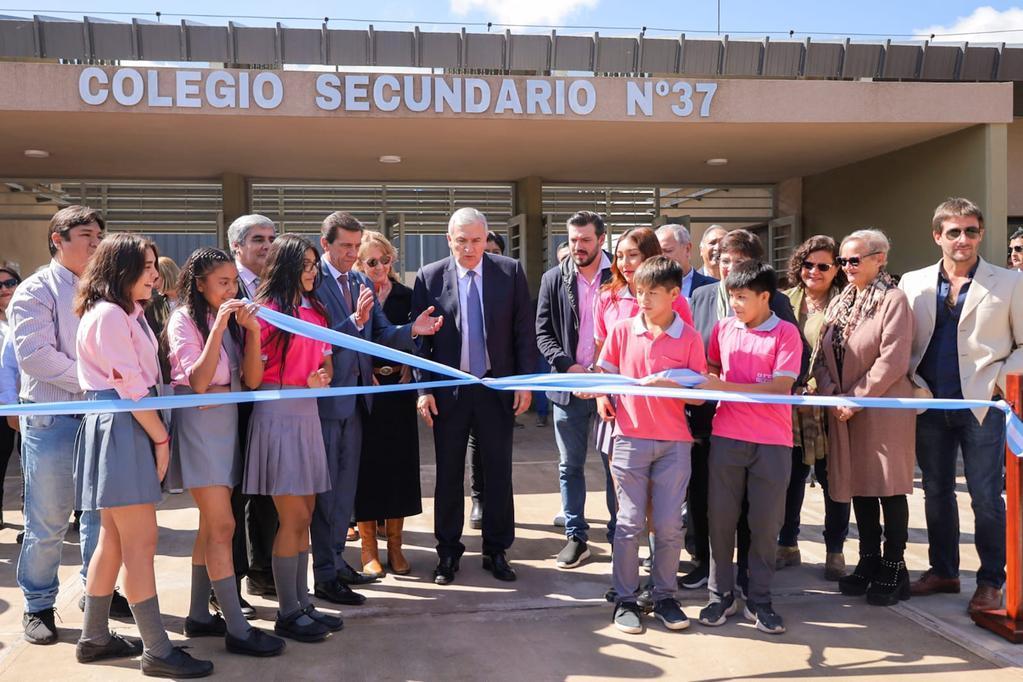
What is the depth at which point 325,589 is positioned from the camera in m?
4.20

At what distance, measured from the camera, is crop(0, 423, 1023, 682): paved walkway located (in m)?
3.40

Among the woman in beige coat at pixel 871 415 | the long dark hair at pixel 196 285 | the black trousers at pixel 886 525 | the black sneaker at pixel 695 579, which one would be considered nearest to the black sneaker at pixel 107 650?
the long dark hair at pixel 196 285

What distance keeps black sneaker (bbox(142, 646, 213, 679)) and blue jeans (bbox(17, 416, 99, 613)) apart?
2.31 ft

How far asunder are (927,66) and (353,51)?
6605 mm

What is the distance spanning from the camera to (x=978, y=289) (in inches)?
160

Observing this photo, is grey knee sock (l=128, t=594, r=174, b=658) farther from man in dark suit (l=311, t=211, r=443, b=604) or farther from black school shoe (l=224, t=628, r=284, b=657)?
man in dark suit (l=311, t=211, r=443, b=604)

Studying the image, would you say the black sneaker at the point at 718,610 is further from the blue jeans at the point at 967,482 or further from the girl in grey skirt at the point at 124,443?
the girl in grey skirt at the point at 124,443

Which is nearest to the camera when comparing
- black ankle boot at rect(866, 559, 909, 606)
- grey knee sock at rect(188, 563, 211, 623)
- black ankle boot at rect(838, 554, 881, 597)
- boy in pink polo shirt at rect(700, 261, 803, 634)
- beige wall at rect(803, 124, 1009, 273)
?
grey knee sock at rect(188, 563, 211, 623)

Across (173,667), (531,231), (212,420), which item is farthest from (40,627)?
(531,231)

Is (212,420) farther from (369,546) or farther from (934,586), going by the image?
(934,586)

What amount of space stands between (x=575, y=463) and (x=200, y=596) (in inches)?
87.1

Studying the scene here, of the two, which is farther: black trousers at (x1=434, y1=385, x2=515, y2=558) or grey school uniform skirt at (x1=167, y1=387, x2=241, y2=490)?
black trousers at (x1=434, y1=385, x2=515, y2=558)

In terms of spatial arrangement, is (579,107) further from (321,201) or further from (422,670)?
(422,670)

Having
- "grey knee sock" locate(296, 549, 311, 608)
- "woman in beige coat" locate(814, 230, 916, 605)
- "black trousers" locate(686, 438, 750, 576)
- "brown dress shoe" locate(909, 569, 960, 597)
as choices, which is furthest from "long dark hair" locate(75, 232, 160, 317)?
"brown dress shoe" locate(909, 569, 960, 597)
